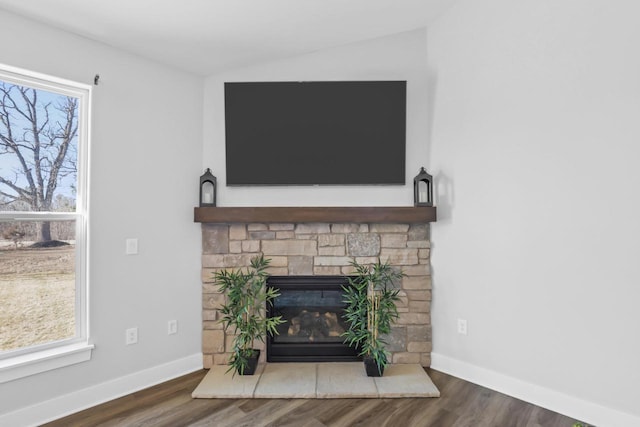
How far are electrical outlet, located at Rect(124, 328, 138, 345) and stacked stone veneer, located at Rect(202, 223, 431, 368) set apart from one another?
1.61ft

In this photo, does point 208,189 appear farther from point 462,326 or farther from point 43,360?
point 462,326

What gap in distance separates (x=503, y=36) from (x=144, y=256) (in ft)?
9.77

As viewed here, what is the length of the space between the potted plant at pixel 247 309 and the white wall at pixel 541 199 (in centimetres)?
136

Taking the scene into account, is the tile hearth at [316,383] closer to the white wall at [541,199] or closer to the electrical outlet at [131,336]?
the white wall at [541,199]

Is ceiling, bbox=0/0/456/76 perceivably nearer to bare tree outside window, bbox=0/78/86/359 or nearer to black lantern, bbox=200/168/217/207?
bare tree outside window, bbox=0/78/86/359

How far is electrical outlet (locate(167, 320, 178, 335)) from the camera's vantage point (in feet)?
8.37

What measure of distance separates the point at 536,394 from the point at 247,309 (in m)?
2.00

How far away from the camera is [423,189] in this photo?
2604 millimetres

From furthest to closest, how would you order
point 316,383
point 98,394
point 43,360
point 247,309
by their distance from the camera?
1. point 247,309
2. point 316,383
3. point 98,394
4. point 43,360

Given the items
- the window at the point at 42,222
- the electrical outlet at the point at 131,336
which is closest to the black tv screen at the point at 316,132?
the window at the point at 42,222

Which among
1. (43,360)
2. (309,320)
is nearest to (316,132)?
(309,320)

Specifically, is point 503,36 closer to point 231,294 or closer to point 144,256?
point 231,294

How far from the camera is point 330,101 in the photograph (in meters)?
2.66

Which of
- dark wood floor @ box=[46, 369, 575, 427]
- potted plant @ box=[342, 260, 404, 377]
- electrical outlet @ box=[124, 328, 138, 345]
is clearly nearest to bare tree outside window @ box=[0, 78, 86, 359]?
electrical outlet @ box=[124, 328, 138, 345]
